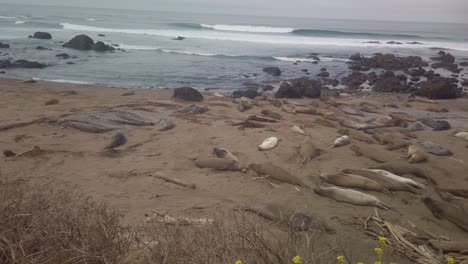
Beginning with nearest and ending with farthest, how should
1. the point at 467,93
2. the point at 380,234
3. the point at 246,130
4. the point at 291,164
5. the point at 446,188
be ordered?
the point at 380,234, the point at 446,188, the point at 291,164, the point at 246,130, the point at 467,93

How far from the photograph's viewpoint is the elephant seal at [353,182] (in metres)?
5.71

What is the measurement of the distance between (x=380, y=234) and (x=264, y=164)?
2.43 meters

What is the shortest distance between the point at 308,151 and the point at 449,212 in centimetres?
281

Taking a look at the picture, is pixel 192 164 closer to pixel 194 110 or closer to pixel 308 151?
pixel 308 151

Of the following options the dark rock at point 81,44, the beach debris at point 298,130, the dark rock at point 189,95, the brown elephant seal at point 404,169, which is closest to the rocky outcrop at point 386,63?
the dark rock at point 189,95

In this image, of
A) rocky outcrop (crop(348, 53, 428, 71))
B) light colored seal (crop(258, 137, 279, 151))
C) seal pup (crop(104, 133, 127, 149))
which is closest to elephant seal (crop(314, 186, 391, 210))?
light colored seal (crop(258, 137, 279, 151))

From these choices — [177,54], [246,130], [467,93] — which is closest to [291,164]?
[246,130]

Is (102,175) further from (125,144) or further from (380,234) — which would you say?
(380,234)

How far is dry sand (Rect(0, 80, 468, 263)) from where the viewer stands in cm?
509

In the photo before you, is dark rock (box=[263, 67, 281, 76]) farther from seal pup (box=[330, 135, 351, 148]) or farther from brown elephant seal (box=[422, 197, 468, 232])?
brown elephant seal (box=[422, 197, 468, 232])

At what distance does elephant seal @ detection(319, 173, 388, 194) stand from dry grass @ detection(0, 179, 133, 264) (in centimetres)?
371

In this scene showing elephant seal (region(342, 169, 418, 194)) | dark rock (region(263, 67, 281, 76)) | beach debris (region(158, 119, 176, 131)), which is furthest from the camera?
dark rock (region(263, 67, 281, 76))

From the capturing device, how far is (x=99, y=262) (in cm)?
266

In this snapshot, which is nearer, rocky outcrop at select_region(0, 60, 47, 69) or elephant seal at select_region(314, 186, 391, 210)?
elephant seal at select_region(314, 186, 391, 210)
